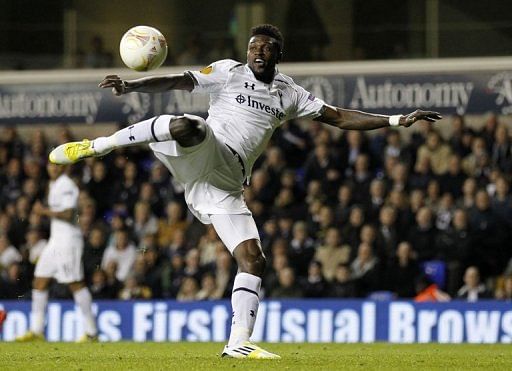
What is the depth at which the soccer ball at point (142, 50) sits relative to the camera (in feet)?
33.1

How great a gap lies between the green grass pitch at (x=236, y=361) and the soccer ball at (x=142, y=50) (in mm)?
2371

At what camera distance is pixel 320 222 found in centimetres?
1853

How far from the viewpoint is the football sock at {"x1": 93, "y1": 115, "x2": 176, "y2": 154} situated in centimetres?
941

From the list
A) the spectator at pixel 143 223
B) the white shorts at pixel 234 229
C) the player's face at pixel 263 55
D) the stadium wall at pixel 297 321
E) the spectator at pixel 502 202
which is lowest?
the stadium wall at pixel 297 321

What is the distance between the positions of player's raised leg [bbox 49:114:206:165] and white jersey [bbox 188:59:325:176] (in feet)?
1.97

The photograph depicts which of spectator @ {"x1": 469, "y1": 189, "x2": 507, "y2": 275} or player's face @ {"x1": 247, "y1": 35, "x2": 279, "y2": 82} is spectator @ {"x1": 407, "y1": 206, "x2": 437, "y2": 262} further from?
player's face @ {"x1": 247, "y1": 35, "x2": 279, "y2": 82}

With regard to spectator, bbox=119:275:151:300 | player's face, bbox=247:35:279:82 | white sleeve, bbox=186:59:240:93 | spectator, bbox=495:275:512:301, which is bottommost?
spectator, bbox=119:275:151:300

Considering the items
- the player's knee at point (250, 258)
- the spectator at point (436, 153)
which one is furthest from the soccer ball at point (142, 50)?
the spectator at point (436, 153)

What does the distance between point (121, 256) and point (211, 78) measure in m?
9.08

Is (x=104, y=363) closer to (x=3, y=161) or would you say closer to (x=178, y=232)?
(x=178, y=232)

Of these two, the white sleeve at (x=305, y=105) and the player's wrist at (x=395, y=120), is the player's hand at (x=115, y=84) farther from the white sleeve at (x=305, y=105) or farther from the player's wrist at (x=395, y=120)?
the player's wrist at (x=395, y=120)

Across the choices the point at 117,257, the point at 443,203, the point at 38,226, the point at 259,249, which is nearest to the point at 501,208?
the point at 443,203

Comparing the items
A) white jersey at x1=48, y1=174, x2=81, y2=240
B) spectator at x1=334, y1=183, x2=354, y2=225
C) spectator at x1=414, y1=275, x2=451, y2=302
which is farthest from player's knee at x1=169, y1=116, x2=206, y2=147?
spectator at x1=334, y1=183, x2=354, y2=225

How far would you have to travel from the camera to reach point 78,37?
22.4 m
